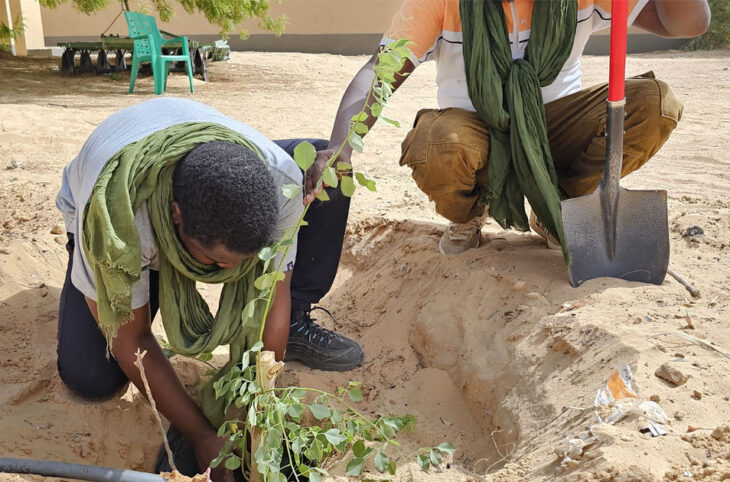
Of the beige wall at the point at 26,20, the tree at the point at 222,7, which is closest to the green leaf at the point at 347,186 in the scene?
the tree at the point at 222,7

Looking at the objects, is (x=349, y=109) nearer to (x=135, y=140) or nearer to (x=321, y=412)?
(x=135, y=140)

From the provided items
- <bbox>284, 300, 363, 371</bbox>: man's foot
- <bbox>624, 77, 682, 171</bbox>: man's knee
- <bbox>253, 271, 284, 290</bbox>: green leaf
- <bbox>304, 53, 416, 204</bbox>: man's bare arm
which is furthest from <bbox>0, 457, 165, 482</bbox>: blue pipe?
<bbox>624, 77, 682, 171</bbox>: man's knee

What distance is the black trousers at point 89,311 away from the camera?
228 cm

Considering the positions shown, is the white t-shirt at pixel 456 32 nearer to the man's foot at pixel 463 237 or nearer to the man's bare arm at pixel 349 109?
the man's bare arm at pixel 349 109

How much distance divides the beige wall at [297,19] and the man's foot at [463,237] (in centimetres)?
953

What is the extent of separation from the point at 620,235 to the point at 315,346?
47.9 inches

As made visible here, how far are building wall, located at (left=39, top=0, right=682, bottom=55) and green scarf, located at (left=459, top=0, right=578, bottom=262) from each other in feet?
30.9

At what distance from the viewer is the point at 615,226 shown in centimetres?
259

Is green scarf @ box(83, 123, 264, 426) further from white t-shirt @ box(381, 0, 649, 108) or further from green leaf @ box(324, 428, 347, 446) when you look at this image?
white t-shirt @ box(381, 0, 649, 108)

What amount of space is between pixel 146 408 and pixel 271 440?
Result: 109 cm

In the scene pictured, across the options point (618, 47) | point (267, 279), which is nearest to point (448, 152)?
point (618, 47)

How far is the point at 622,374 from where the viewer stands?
6.49 ft

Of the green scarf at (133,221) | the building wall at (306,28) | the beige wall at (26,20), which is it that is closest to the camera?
the green scarf at (133,221)

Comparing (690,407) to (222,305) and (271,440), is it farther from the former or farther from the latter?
(222,305)
